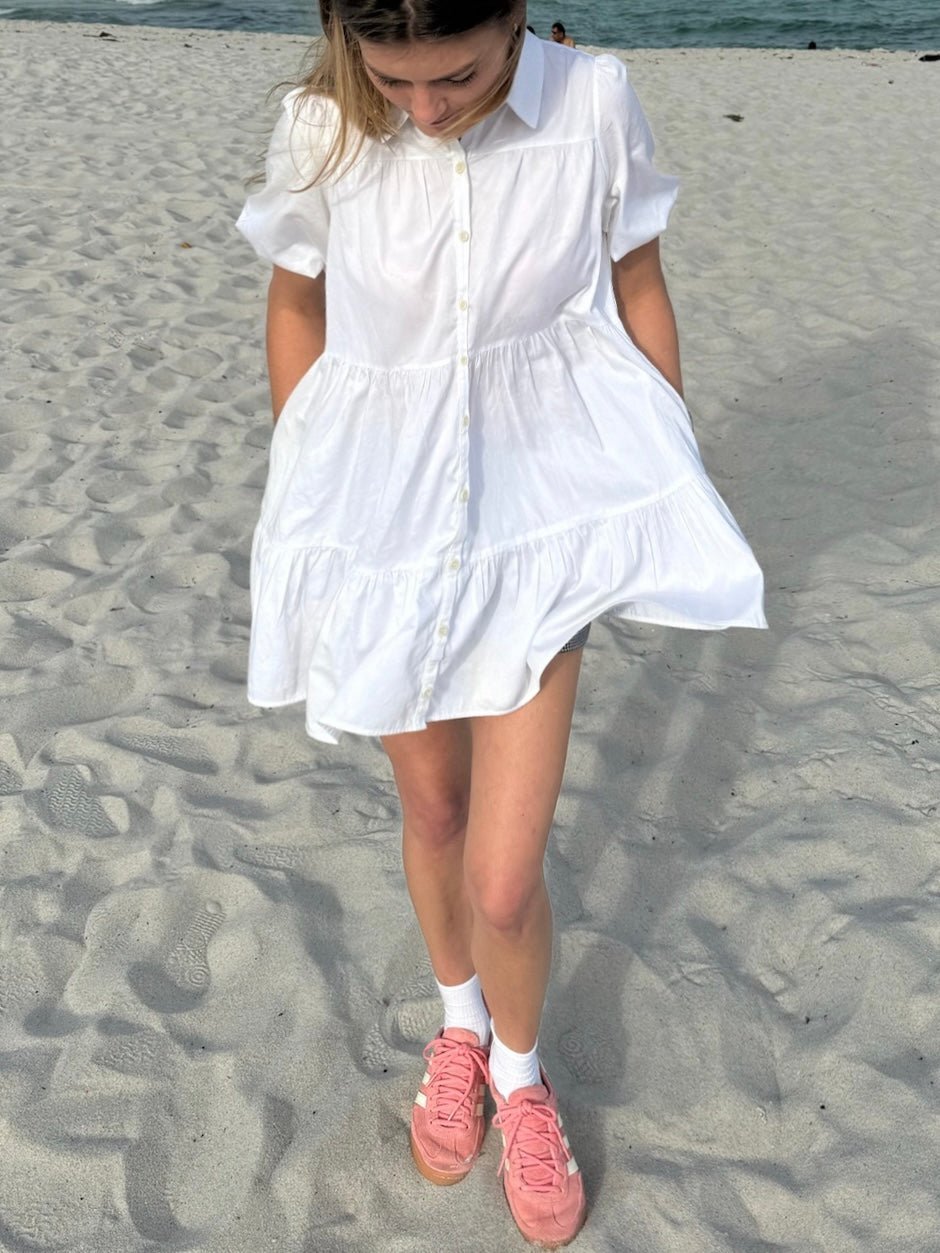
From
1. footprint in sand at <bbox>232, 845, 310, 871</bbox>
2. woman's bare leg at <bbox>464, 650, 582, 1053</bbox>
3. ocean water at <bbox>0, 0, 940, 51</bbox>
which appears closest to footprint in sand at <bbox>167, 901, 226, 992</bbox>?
footprint in sand at <bbox>232, 845, 310, 871</bbox>

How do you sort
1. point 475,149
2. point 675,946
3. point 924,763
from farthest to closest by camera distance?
point 924,763
point 675,946
point 475,149

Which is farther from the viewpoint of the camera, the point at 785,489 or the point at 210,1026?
the point at 785,489

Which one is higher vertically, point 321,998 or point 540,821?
point 540,821

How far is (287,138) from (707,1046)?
1.72m

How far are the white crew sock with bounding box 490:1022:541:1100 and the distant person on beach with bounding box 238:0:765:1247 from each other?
0.81 ft

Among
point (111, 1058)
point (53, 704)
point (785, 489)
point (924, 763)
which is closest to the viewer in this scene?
point (111, 1058)

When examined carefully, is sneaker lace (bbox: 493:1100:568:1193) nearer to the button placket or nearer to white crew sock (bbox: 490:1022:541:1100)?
white crew sock (bbox: 490:1022:541:1100)

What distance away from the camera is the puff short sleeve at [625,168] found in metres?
1.62

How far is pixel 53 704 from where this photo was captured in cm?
312

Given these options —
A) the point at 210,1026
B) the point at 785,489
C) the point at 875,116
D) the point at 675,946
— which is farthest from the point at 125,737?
the point at 875,116

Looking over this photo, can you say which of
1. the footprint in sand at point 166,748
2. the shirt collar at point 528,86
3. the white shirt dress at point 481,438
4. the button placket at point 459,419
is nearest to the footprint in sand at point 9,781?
the footprint in sand at point 166,748

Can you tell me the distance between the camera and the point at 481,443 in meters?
1.64

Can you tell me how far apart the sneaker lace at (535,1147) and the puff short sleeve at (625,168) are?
4.35ft

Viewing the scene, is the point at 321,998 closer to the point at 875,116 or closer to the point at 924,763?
the point at 924,763
